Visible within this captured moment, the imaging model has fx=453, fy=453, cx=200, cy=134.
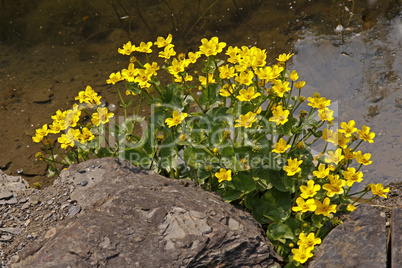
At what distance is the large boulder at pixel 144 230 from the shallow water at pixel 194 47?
4.82 ft

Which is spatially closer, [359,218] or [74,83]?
[359,218]

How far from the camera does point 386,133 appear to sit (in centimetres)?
394

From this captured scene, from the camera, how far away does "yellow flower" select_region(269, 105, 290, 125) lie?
2.77 meters

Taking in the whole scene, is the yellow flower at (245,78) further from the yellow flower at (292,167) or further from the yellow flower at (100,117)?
the yellow flower at (100,117)

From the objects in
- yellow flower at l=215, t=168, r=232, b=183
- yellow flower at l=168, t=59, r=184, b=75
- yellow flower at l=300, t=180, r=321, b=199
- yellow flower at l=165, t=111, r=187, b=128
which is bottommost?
yellow flower at l=300, t=180, r=321, b=199

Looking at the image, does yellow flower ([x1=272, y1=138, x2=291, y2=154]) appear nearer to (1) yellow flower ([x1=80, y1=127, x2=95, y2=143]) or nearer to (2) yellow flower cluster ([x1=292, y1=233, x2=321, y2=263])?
(2) yellow flower cluster ([x1=292, y1=233, x2=321, y2=263])

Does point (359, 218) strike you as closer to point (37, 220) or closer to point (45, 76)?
point (37, 220)

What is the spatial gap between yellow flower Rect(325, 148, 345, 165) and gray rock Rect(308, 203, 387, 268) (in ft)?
1.32

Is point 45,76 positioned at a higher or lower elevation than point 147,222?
lower

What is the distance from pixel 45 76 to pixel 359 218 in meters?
3.86

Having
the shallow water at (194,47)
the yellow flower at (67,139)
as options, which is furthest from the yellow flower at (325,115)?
the yellow flower at (67,139)

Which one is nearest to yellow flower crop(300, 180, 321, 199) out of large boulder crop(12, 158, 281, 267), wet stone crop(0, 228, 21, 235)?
large boulder crop(12, 158, 281, 267)

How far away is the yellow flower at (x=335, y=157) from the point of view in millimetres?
2828

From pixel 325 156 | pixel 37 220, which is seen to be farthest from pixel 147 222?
pixel 325 156
